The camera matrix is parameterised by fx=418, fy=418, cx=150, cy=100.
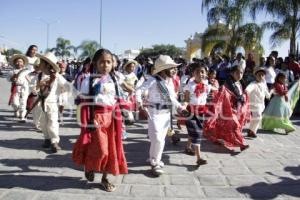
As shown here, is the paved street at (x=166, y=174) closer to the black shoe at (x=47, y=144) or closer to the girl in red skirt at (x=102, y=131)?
the black shoe at (x=47, y=144)

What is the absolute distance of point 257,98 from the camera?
29.6ft

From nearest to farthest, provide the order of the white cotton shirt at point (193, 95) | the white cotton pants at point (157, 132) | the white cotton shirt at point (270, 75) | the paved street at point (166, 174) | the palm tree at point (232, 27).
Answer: the paved street at point (166, 174) < the white cotton pants at point (157, 132) < the white cotton shirt at point (193, 95) < the white cotton shirt at point (270, 75) < the palm tree at point (232, 27)

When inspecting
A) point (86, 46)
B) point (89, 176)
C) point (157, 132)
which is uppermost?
point (86, 46)

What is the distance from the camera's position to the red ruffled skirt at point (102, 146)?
4953 mm

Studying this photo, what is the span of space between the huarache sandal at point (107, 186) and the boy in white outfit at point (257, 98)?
459 cm

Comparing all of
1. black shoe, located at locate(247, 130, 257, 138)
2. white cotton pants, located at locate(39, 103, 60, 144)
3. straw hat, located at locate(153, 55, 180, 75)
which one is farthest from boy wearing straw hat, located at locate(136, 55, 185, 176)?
black shoe, located at locate(247, 130, 257, 138)

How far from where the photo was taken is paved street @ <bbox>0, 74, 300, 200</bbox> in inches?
194

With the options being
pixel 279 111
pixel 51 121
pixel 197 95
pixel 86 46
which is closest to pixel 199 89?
pixel 197 95

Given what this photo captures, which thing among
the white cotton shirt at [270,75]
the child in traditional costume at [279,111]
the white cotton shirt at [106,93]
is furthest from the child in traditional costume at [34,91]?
the white cotton shirt at [270,75]

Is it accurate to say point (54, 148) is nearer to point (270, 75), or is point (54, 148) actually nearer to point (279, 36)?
point (270, 75)

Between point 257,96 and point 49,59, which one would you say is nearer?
point 49,59

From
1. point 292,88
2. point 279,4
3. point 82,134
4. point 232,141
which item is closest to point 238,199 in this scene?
point 82,134

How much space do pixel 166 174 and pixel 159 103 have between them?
39.3 inches

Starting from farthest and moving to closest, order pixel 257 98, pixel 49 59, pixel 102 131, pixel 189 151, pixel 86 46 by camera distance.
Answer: pixel 86 46, pixel 257 98, pixel 189 151, pixel 49 59, pixel 102 131
